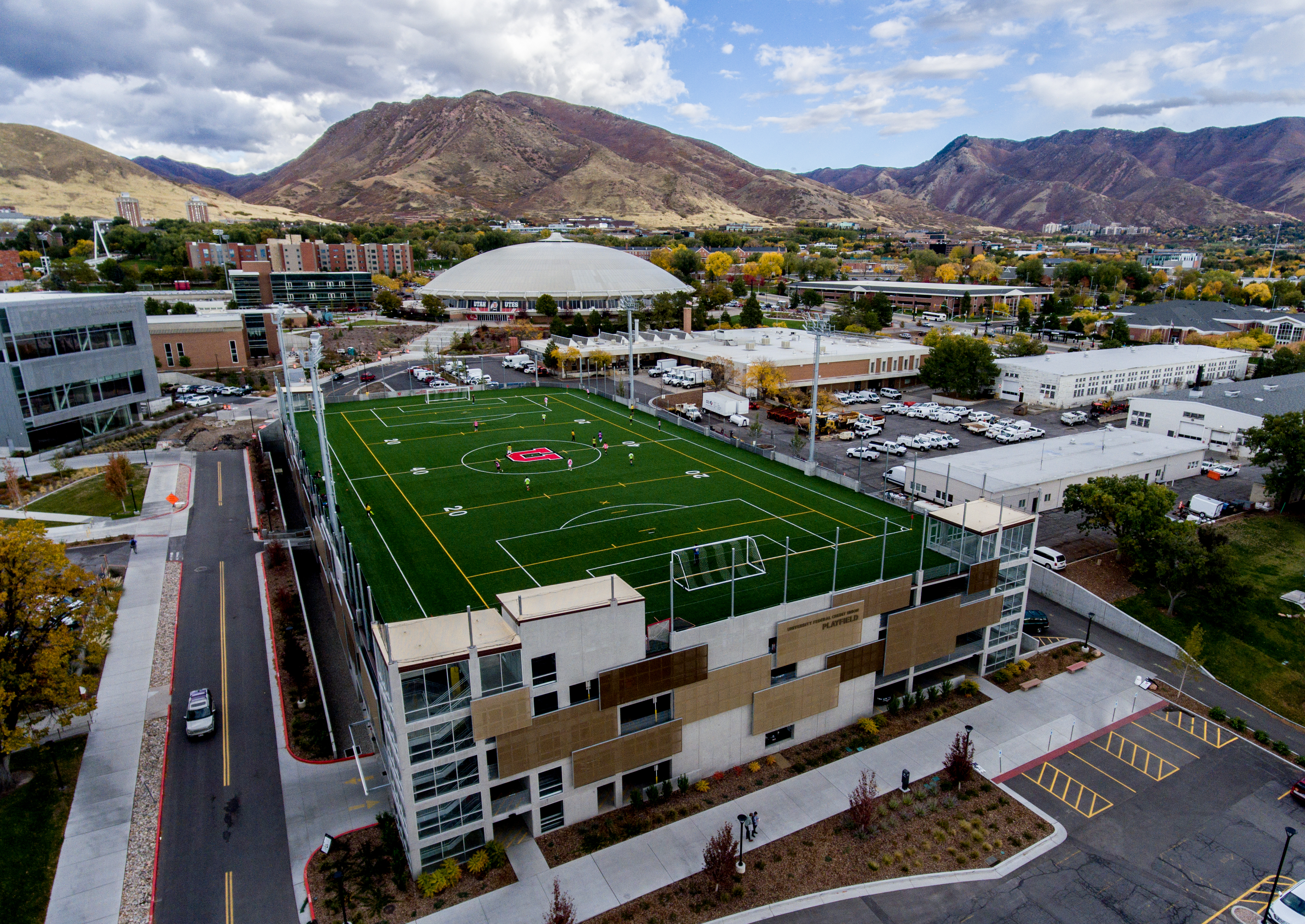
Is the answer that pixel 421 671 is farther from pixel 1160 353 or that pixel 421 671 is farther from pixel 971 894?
pixel 1160 353

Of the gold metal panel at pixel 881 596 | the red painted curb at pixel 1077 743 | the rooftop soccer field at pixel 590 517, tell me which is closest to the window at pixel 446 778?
the rooftop soccer field at pixel 590 517

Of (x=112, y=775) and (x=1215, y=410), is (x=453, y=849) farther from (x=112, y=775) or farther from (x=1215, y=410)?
(x=1215, y=410)

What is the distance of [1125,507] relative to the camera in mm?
33938

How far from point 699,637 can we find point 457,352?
8429cm

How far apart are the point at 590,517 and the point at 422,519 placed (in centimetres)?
Answer: 807

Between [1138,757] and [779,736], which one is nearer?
[1138,757]

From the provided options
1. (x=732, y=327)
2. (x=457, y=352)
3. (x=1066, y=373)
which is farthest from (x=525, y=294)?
(x=1066, y=373)

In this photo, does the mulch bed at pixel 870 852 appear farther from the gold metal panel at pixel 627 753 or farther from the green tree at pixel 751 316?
the green tree at pixel 751 316

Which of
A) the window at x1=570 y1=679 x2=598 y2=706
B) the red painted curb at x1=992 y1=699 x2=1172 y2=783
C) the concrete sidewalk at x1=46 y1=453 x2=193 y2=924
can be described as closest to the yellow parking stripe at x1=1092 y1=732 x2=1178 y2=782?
the red painted curb at x1=992 y1=699 x2=1172 y2=783

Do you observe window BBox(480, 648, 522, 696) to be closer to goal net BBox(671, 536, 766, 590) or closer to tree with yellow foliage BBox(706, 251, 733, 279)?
goal net BBox(671, 536, 766, 590)

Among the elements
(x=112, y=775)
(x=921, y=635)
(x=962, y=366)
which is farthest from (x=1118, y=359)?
(x=112, y=775)

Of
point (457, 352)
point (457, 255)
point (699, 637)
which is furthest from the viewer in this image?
point (457, 255)

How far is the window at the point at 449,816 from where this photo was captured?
18.7m

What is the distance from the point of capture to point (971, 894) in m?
18.7
